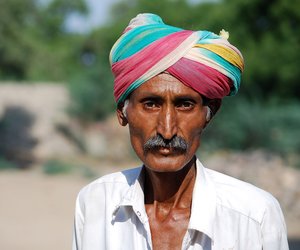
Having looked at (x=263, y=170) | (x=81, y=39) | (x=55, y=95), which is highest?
(x=81, y=39)

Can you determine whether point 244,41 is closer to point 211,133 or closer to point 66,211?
point 211,133

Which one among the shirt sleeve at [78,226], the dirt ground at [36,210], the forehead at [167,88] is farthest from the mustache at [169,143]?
the dirt ground at [36,210]

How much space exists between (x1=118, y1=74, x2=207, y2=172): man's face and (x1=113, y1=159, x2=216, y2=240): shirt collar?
3.8 inches

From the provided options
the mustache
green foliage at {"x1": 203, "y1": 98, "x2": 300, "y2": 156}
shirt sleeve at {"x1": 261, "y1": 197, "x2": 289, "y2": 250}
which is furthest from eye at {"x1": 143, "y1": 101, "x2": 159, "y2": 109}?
green foliage at {"x1": 203, "y1": 98, "x2": 300, "y2": 156}

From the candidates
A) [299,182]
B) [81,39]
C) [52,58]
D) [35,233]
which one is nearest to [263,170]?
[299,182]

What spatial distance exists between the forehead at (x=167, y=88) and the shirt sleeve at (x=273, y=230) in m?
0.43

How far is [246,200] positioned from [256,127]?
1524 cm

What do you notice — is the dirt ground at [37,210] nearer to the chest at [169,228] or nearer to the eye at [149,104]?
the chest at [169,228]

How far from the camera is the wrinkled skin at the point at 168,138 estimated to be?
7.88 ft

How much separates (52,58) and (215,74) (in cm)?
2883

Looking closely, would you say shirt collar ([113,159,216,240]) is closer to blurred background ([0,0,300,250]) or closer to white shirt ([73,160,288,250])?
white shirt ([73,160,288,250])

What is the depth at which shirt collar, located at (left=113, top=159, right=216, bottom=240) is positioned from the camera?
2365mm

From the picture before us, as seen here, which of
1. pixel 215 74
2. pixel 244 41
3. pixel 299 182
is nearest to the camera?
pixel 215 74

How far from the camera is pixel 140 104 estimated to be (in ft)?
8.09
